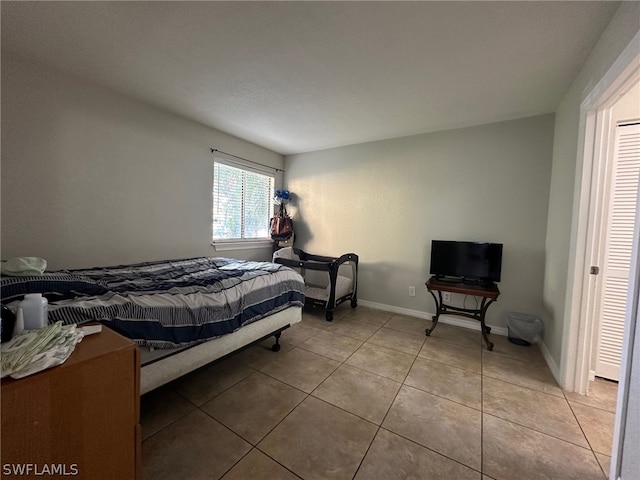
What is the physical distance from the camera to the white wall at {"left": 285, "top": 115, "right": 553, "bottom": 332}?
2.66 meters

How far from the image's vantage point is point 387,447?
134 centimetres

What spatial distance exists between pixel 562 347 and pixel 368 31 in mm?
2692

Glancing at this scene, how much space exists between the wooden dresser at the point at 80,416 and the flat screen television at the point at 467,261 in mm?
2906

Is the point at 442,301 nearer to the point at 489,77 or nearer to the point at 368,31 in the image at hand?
the point at 489,77

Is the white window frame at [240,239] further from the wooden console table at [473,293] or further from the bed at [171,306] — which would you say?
the wooden console table at [473,293]

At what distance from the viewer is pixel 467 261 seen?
2.77m

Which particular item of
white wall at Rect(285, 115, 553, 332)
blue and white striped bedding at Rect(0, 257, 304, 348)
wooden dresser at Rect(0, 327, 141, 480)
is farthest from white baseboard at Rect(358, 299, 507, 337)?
wooden dresser at Rect(0, 327, 141, 480)

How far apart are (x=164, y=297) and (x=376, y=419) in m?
1.52

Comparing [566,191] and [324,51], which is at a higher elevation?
[324,51]

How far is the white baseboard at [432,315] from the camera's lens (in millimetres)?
2860

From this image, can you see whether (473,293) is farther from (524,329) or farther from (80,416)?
(80,416)
